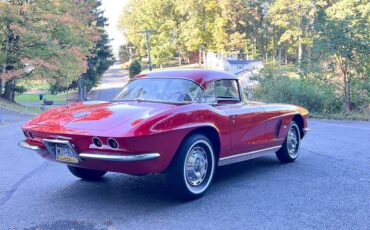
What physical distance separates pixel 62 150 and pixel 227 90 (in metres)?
2.51

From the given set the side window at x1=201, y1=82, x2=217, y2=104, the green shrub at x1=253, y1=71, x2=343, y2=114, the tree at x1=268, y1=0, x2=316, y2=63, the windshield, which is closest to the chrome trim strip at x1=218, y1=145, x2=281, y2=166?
the side window at x1=201, y1=82, x2=217, y2=104

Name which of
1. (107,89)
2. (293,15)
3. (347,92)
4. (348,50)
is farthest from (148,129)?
(107,89)

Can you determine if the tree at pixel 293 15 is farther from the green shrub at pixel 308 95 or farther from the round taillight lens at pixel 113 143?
the round taillight lens at pixel 113 143

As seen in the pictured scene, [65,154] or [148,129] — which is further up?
[148,129]

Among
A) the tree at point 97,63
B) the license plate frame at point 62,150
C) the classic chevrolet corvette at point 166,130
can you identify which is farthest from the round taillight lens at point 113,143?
the tree at point 97,63

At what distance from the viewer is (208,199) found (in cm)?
475

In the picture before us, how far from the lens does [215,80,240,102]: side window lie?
5641 mm

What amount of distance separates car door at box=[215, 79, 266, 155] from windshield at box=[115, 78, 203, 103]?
43cm

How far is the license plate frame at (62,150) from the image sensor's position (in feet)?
14.3

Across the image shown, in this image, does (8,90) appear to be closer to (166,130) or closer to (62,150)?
(62,150)

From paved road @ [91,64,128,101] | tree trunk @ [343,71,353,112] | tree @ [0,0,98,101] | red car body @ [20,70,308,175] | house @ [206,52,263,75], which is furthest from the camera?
house @ [206,52,263,75]

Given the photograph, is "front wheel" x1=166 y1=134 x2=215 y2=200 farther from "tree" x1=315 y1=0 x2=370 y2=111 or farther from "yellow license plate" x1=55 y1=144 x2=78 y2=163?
"tree" x1=315 y1=0 x2=370 y2=111

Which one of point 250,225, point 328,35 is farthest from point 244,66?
point 250,225

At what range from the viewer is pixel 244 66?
48.8 metres
